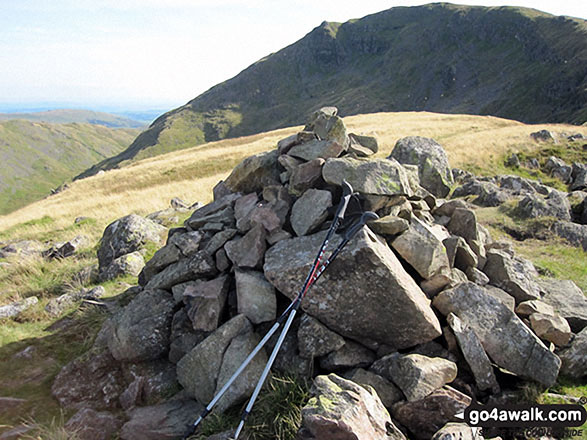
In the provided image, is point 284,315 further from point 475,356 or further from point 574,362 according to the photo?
point 574,362

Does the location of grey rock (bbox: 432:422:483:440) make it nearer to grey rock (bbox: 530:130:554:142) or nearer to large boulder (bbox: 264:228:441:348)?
large boulder (bbox: 264:228:441:348)

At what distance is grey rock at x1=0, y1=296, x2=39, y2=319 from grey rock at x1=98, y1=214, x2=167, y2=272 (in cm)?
224

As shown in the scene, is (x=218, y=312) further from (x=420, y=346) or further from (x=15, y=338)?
(x=15, y=338)

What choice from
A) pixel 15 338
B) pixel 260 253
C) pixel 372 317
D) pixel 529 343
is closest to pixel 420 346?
pixel 372 317

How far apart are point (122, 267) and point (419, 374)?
33.8ft

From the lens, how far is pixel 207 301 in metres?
7.64

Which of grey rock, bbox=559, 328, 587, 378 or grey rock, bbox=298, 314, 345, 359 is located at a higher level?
grey rock, bbox=298, 314, 345, 359

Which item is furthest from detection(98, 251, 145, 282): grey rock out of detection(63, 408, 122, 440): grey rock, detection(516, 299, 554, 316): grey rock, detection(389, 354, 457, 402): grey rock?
detection(516, 299, 554, 316): grey rock

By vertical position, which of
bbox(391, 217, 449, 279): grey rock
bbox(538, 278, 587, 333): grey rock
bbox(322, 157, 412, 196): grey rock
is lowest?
bbox(538, 278, 587, 333): grey rock

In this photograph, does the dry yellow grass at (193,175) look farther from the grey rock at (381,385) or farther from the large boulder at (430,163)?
the grey rock at (381,385)

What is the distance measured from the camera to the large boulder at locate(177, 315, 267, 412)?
248 inches

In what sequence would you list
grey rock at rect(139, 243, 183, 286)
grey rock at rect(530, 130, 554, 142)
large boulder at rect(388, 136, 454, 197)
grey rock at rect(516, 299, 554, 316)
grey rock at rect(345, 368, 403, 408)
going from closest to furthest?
grey rock at rect(345, 368, 403, 408) < grey rock at rect(516, 299, 554, 316) < grey rock at rect(139, 243, 183, 286) < large boulder at rect(388, 136, 454, 197) < grey rock at rect(530, 130, 554, 142)

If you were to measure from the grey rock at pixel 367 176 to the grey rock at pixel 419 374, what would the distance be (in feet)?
11.6

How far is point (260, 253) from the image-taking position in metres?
7.88
